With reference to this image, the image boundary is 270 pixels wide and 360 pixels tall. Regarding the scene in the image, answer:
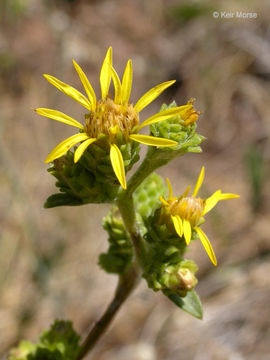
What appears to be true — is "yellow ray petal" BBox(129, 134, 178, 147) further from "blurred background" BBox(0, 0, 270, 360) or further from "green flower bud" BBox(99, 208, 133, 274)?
"blurred background" BBox(0, 0, 270, 360)

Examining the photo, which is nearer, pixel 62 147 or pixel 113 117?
pixel 62 147

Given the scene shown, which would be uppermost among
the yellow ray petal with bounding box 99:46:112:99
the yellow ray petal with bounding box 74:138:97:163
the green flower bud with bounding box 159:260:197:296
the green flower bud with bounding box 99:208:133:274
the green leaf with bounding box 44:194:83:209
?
the yellow ray petal with bounding box 99:46:112:99

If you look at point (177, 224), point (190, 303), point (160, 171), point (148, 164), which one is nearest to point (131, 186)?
point (148, 164)

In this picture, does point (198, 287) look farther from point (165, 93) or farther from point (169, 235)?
point (165, 93)

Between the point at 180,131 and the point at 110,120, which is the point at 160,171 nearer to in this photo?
the point at 180,131

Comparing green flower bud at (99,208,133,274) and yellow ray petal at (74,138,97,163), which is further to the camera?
green flower bud at (99,208,133,274)

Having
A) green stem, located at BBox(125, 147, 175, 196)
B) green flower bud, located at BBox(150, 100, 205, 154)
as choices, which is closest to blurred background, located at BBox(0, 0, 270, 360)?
green stem, located at BBox(125, 147, 175, 196)
